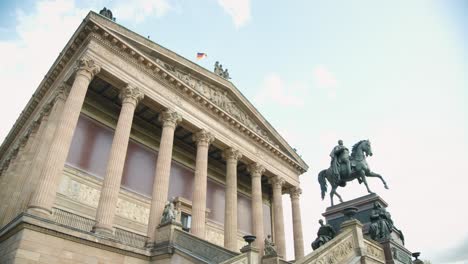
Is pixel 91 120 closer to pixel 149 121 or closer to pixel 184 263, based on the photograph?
pixel 149 121

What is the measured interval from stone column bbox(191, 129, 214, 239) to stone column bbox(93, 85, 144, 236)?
4593mm

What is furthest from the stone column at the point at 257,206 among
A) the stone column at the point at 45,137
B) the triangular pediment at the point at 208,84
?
the stone column at the point at 45,137

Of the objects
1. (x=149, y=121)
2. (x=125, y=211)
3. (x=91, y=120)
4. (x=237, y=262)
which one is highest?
(x=149, y=121)

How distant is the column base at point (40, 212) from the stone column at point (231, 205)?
986 cm

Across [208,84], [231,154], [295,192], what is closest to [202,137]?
[231,154]

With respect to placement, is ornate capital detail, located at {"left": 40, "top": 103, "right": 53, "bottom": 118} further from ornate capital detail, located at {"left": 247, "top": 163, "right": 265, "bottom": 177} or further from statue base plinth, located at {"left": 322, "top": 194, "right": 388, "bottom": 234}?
statue base plinth, located at {"left": 322, "top": 194, "right": 388, "bottom": 234}

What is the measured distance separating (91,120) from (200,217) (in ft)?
27.0

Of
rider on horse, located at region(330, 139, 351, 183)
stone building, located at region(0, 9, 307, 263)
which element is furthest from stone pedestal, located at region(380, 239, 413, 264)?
stone building, located at region(0, 9, 307, 263)

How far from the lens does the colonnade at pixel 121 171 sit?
13.7 m

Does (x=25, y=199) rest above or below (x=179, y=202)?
below

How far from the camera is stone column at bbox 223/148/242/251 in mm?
19888

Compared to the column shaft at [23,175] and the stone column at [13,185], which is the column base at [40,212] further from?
the stone column at [13,185]

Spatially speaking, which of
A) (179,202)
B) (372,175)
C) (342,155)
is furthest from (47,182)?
(372,175)

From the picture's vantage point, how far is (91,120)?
19.9 m
